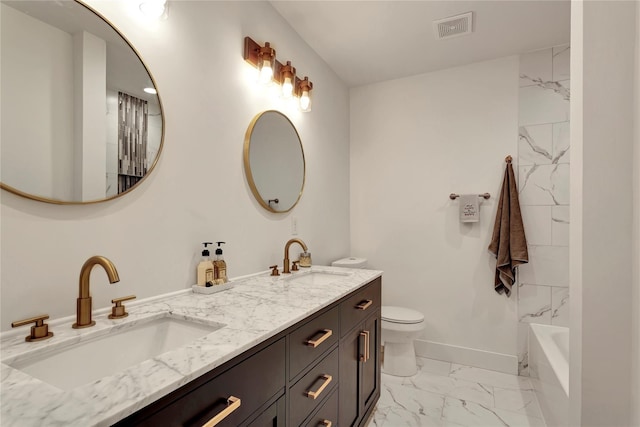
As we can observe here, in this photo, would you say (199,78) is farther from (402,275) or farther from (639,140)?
(402,275)

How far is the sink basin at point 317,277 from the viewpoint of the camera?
1.88 metres

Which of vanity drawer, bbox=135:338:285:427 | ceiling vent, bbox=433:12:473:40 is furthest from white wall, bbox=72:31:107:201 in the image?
ceiling vent, bbox=433:12:473:40

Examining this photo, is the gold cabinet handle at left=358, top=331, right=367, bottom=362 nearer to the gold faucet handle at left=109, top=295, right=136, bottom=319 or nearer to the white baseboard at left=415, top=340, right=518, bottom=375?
the gold faucet handle at left=109, top=295, right=136, bottom=319

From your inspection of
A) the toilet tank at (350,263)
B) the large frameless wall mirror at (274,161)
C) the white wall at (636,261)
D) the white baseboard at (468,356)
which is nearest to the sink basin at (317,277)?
the large frameless wall mirror at (274,161)

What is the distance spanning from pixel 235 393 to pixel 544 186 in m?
2.66

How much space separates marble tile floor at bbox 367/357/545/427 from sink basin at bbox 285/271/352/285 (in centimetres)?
90

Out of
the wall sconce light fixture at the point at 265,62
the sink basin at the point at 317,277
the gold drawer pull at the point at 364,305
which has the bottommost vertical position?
the gold drawer pull at the point at 364,305

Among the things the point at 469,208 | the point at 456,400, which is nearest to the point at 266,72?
the point at 469,208

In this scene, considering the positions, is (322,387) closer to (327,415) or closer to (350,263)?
(327,415)

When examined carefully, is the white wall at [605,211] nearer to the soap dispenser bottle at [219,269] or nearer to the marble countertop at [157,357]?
the marble countertop at [157,357]

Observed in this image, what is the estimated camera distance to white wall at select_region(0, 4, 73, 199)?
876mm

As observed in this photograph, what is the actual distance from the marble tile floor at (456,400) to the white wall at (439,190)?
8.6 inches

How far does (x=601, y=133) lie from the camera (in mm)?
928

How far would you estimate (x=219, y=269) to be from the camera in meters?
1.47
